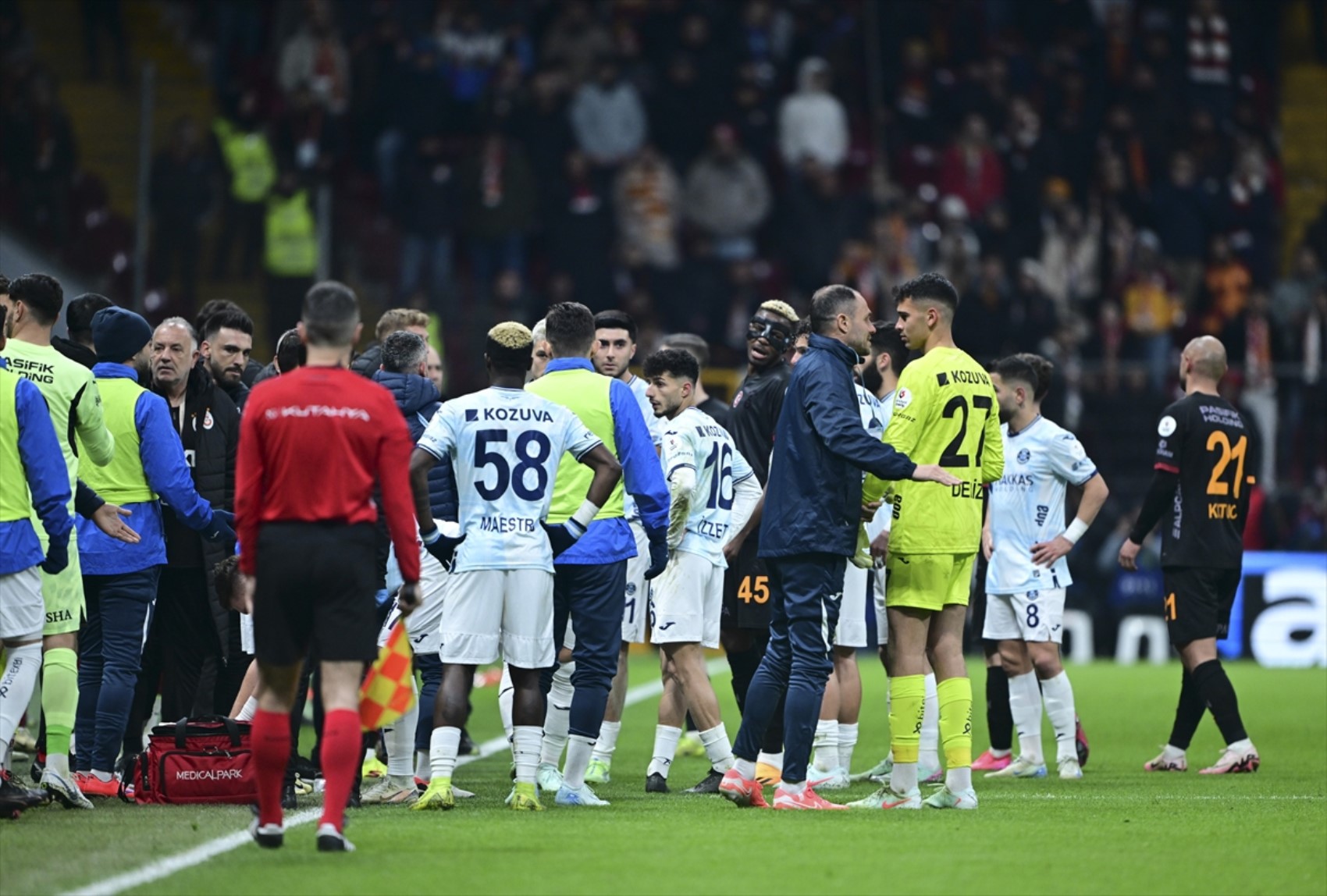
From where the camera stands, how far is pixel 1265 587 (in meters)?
21.0

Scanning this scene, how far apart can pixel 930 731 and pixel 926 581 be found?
2.60 metres

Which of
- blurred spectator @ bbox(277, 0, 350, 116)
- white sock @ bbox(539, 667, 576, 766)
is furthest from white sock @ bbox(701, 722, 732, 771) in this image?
blurred spectator @ bbox(277, 0, 350, 116)

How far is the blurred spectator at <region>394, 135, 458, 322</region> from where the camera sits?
21.2m

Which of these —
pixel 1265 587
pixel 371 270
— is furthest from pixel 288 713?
pixel 1265 587

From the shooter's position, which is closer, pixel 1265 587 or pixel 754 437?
pixel 754 437

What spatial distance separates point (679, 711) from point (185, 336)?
340cm

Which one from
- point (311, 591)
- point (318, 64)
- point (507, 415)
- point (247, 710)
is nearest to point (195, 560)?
point (247, 710)

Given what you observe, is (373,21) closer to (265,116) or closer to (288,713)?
(265,116)

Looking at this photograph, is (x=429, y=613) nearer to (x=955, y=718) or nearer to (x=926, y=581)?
(x=926, y=581)

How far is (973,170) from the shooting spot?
80.6 ft

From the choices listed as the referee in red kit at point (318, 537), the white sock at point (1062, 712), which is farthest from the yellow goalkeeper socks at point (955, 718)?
the referee in red kit at point (318, 537)

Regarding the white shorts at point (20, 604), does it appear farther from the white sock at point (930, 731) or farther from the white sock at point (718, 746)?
the white sock at point (930, 731)

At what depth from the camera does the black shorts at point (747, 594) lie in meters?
11.2

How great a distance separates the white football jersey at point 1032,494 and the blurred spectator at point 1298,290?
11.7m
